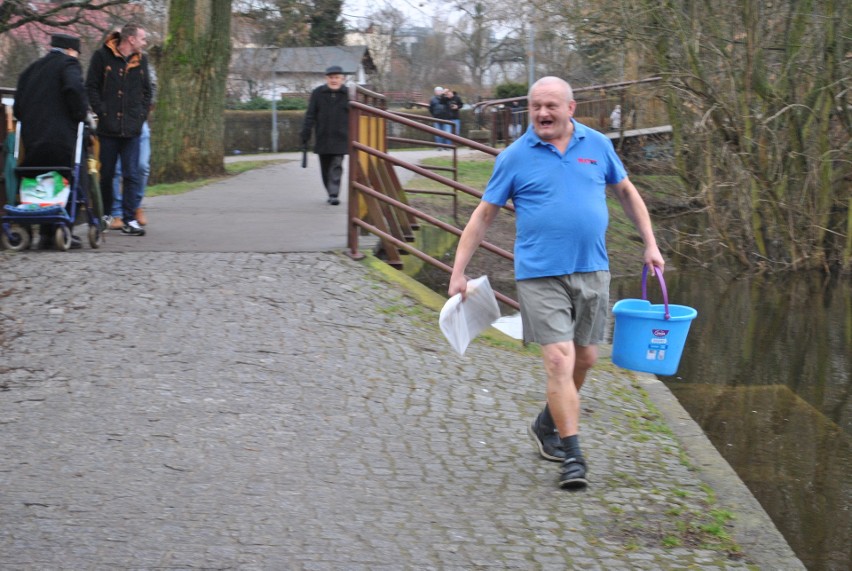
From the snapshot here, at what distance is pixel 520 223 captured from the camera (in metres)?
4.98

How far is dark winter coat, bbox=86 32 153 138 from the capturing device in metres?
9.30

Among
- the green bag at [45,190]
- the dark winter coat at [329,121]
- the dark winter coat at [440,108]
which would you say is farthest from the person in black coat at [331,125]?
the dark winter coat at [440,108]

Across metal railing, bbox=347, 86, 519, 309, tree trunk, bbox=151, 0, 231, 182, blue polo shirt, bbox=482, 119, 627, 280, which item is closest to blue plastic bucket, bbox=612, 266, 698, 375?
blue polo shirt, bbox=482, 119, 627, 280

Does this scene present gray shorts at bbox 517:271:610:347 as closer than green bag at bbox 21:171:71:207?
Yes

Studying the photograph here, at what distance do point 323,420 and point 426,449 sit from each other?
24.4 inches

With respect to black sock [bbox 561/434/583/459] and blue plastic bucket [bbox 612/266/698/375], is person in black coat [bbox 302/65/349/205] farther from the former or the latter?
black sock [bbox 561/434/583/459]

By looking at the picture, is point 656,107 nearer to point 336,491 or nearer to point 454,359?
point 454,359

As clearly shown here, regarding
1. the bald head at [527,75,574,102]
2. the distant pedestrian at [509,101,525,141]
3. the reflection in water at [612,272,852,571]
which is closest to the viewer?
the bald head at [527,75,574,102]

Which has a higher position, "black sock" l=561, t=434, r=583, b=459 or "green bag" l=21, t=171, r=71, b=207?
"green bag" l=21, t=171, r=71, b=207

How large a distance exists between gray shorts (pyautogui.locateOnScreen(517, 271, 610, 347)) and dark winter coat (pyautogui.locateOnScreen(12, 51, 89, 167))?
16.7 ft

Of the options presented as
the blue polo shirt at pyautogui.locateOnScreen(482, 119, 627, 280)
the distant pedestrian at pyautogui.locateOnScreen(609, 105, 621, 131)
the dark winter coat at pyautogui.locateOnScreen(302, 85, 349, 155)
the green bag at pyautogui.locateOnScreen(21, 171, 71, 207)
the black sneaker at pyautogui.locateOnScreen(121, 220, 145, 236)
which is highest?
the distant pedestrian at pyautogui.locateOnScreen(609, 105, 621, 131)

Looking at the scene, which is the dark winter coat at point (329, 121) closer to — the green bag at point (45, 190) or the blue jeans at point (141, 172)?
the blue jeans at point (141, 172)

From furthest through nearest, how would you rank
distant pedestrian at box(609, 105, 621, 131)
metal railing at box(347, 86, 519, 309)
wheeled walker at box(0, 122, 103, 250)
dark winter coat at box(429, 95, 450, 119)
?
dark winter coat at box(429, 95, 450, 119) < distant pedestrian at box(609, 105, 621, 131) < wheeled walker at box(0, 122, 103, 250) < metal railing at box(347, 86, 519, 309)

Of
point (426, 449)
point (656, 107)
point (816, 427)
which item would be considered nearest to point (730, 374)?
point (816, 427)
